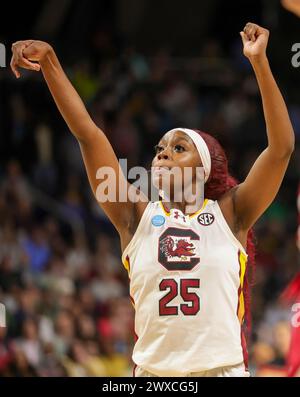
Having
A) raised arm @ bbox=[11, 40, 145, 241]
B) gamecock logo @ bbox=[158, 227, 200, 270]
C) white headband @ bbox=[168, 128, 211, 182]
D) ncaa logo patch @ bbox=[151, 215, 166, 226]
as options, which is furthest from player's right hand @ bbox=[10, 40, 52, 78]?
gamecock logo @ bbox=[158, 227, 200, 270]

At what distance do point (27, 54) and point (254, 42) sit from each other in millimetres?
1035

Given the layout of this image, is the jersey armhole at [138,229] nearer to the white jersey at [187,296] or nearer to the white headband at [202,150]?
the white jersey at [187,296]

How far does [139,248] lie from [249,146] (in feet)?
27.1

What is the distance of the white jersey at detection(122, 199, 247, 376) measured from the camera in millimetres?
4281

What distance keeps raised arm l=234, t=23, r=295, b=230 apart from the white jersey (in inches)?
6.3

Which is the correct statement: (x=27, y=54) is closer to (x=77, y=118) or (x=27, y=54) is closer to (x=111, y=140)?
(x=77, y=118)

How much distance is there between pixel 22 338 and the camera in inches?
368

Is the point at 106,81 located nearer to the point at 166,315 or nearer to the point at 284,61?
the point at 284,61

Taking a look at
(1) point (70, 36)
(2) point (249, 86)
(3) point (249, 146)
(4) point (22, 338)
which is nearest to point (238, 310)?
(4) point (22, 338)

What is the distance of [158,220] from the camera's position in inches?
178

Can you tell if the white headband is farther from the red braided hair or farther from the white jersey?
the white jersey

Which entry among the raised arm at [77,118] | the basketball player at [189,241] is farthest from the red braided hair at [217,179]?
the raised arm at [77,118]

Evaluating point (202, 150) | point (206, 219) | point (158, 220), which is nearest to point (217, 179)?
point (202, 150)

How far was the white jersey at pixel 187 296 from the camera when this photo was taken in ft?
14.0
